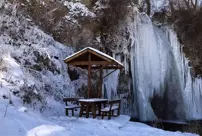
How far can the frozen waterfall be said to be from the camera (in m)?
15.9

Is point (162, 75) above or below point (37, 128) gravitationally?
above

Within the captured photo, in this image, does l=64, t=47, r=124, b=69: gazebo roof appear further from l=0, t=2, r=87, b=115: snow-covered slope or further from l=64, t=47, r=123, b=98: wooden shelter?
l=0, t=2, r=87, b=115: snow-covered slope

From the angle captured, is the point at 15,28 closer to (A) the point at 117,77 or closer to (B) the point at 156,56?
(A) the point at 117,77

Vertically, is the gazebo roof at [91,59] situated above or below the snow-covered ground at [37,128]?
above

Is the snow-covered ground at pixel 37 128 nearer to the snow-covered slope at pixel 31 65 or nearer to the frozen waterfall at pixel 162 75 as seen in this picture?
the snow-covered slope at pixel 31 65

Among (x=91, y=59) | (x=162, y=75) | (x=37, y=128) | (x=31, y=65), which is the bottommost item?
(x=37, y=128)

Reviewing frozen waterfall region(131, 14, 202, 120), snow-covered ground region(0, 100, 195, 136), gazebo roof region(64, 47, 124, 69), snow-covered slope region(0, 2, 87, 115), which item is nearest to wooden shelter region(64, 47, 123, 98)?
gazebo roof region(64, 47, 124, 69)

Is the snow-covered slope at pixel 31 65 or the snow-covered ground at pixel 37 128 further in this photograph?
the snow-covered slope at pixel 31 65

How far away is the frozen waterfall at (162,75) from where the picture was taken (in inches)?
625

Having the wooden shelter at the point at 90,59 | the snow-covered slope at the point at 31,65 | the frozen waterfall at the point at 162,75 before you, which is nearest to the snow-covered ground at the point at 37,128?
the snow-covered slope at the point at 31,65

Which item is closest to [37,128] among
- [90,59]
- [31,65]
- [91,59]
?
[90,59]

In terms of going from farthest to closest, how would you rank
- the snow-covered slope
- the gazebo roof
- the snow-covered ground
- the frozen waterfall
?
the frozen waterfall → the gazebo roof → the snow-covered slope → the snow-covered ground

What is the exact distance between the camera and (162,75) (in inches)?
639

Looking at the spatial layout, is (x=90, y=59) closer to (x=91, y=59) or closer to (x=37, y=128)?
(x=91, y=59)
